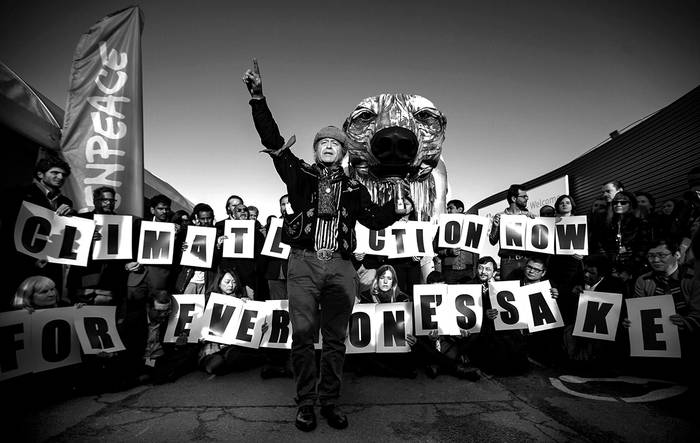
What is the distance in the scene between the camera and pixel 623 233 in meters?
4.38

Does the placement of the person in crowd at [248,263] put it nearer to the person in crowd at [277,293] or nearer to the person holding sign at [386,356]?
the person in crowd at [277,293]

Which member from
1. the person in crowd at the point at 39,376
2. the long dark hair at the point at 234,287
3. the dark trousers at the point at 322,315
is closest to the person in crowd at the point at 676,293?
the dark trousers at the point at 322,315

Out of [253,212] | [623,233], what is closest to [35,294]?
[253,212]

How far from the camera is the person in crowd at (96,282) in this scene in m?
3.62

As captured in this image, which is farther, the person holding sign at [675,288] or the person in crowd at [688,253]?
the person in crowd at [688,253]

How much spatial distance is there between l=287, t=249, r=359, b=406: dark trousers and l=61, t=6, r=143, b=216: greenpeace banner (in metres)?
4.09

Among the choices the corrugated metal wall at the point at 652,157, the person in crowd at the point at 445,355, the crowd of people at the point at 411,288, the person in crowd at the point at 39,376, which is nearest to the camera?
the person in crowd at the point at 39,376

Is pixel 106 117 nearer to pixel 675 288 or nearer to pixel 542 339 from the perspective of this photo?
pixel 542 339

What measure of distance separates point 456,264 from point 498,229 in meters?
1.15

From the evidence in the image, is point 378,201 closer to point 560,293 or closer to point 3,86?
point 560,293

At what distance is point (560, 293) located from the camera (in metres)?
4.06

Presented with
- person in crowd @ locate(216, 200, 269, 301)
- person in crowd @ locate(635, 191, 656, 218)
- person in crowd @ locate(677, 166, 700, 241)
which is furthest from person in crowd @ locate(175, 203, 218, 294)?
person in crowd @ locate(677, 166, 700, 241)

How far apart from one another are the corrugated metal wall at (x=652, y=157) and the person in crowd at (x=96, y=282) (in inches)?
393

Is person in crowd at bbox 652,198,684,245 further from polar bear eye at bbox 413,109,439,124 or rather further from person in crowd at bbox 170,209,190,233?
person in crowd at bbox 170,209,190,233
